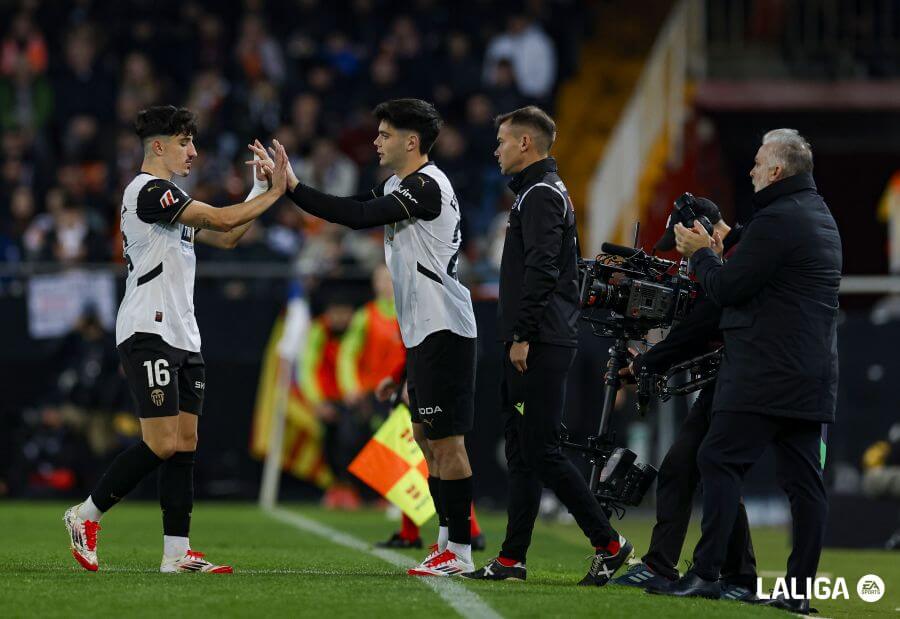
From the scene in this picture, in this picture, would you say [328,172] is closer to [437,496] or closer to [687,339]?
[437,496]

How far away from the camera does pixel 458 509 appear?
27.5 feet

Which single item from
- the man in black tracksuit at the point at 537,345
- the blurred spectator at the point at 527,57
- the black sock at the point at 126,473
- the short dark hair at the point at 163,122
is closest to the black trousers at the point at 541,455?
the man in black tracksuit at the point at 537,345

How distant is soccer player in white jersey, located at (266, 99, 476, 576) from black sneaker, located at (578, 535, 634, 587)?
27.6 inches

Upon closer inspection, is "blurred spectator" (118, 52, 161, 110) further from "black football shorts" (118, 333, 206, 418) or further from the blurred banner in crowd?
"black football shorts" (118, 333, 206, 418)

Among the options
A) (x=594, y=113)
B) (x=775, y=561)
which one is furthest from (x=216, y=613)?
(x=594, y=113)

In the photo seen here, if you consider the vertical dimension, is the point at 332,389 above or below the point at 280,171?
below

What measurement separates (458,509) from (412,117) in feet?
6.67

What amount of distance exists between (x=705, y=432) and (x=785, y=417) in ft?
2.14

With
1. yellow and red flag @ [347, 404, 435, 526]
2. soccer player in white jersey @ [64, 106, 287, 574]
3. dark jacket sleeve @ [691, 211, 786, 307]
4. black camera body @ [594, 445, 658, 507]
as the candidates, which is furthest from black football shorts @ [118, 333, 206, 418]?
dark jacket sleeve @ [691, 211, 786, 307]

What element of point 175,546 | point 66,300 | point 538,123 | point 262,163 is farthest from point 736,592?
point 66,300

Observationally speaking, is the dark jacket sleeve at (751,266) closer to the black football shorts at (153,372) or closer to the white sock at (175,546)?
the black football shorts at (153,372)

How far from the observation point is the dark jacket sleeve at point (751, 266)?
7410 mm

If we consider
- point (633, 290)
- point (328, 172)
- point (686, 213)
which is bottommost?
point (633, 290)

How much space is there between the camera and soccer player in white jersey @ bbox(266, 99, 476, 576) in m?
8.24
